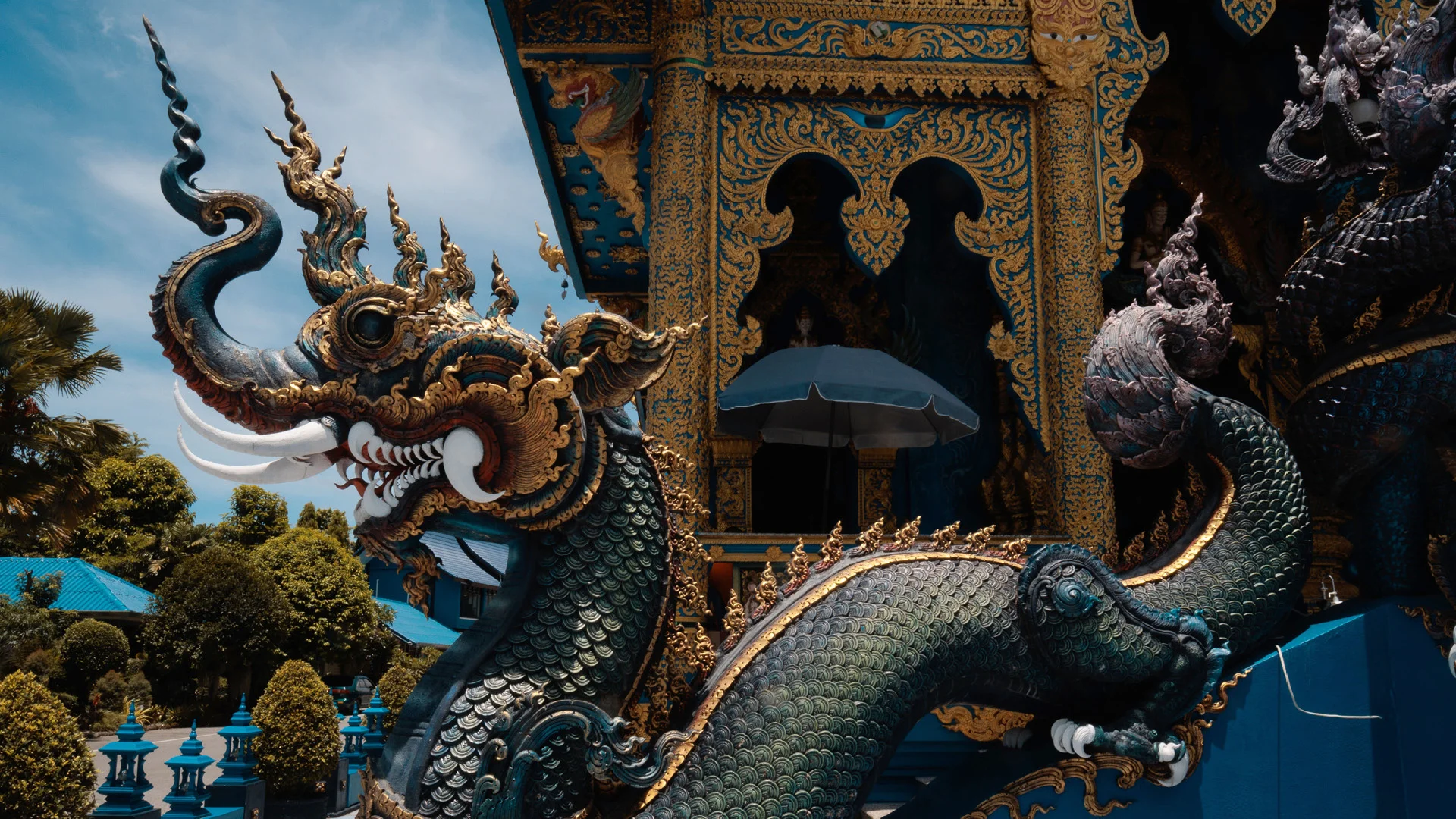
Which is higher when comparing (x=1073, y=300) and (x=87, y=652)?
(x=1073, y=300)

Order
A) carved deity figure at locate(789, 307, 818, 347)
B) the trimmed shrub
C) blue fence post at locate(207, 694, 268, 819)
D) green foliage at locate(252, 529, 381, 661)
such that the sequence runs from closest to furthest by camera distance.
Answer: blue fence post at locate(207, 694, 268, 819) < carved deity figure at locate(789, 307, 818, 347) < the trimmed shrub < green foliage at locate(252, 529, 381, 661)

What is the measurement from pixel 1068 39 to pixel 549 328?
3.98 m

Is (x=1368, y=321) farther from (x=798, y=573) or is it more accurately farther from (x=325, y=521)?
(x=325, y=521)

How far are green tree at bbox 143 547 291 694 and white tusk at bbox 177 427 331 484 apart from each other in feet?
59.4

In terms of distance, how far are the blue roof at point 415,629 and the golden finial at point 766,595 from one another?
23.3m

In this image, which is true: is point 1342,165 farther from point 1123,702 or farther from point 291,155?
point 291,155

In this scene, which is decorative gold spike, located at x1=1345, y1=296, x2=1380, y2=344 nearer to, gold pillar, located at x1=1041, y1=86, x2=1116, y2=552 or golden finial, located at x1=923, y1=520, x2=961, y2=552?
golden finial, located at x1=923, y1=520, x2=961, y2=552

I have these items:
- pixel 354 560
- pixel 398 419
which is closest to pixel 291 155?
pixel 398 419

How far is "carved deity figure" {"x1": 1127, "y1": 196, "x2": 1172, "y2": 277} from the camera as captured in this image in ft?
20.8

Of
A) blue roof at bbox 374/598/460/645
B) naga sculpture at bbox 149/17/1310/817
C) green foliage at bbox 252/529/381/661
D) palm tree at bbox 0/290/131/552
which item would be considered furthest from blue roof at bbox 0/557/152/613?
naga sculpture at bbox 149/17/1310/817

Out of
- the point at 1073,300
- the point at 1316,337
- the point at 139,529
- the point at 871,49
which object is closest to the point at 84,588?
the point at 139,529

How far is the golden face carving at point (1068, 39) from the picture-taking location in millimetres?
5188

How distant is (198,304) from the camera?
2137mm

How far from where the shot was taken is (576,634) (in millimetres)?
2230
